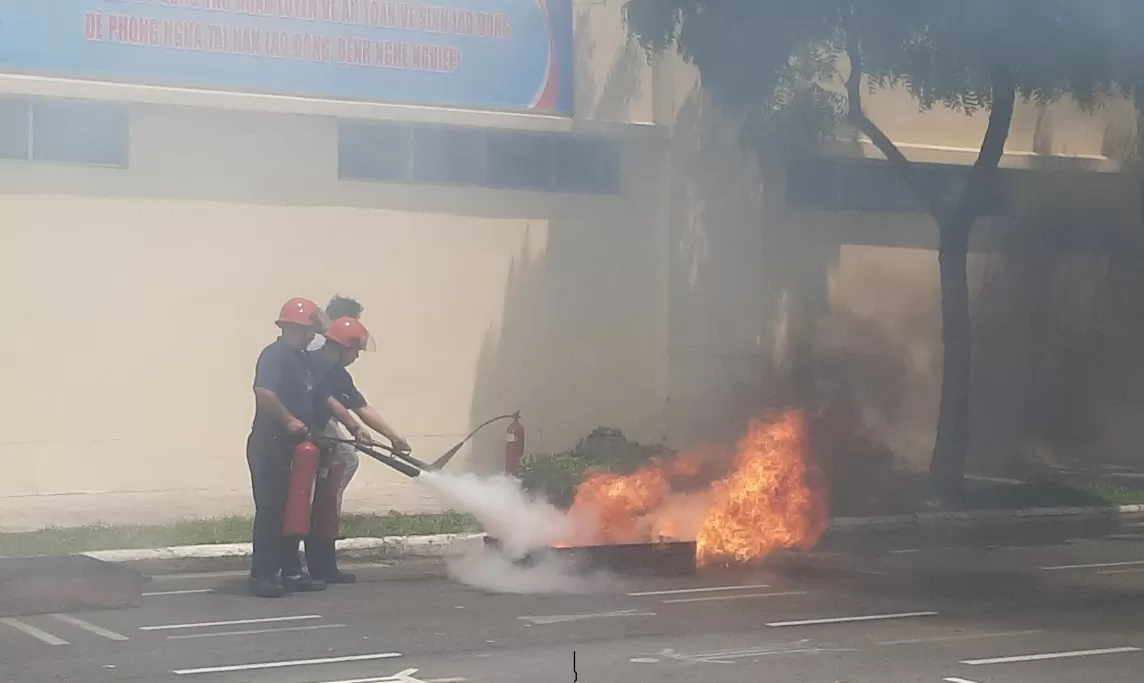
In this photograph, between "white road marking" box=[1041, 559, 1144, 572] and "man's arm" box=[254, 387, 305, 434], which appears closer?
"man's arm" box=[254, 387, 305, 434]

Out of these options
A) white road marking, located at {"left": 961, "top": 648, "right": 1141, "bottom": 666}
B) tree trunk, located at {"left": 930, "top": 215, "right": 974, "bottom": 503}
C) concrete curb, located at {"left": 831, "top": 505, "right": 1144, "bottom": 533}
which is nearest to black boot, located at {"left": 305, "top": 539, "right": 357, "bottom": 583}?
white road marking, located at {"left": 961, "top": 648, "right": 1141, "bottom": 666}

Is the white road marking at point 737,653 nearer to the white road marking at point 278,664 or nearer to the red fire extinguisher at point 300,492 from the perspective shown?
the white road marking at point 278,664

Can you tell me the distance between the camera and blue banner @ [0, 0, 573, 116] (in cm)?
1396

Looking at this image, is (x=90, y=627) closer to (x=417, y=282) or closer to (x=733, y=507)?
(x=733, y=507)

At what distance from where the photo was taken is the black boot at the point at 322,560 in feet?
34.2

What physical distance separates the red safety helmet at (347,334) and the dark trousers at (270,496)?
79cm

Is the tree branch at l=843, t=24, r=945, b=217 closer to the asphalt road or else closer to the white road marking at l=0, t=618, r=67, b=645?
the asphalt road

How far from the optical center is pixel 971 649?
833 cm

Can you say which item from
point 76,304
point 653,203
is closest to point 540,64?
point 653,203

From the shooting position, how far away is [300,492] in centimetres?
996

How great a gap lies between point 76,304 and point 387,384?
2.99 metres

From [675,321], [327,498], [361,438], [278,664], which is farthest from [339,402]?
[675,321]

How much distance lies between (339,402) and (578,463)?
356 cm

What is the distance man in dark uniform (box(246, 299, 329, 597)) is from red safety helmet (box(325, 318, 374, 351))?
0.28m
